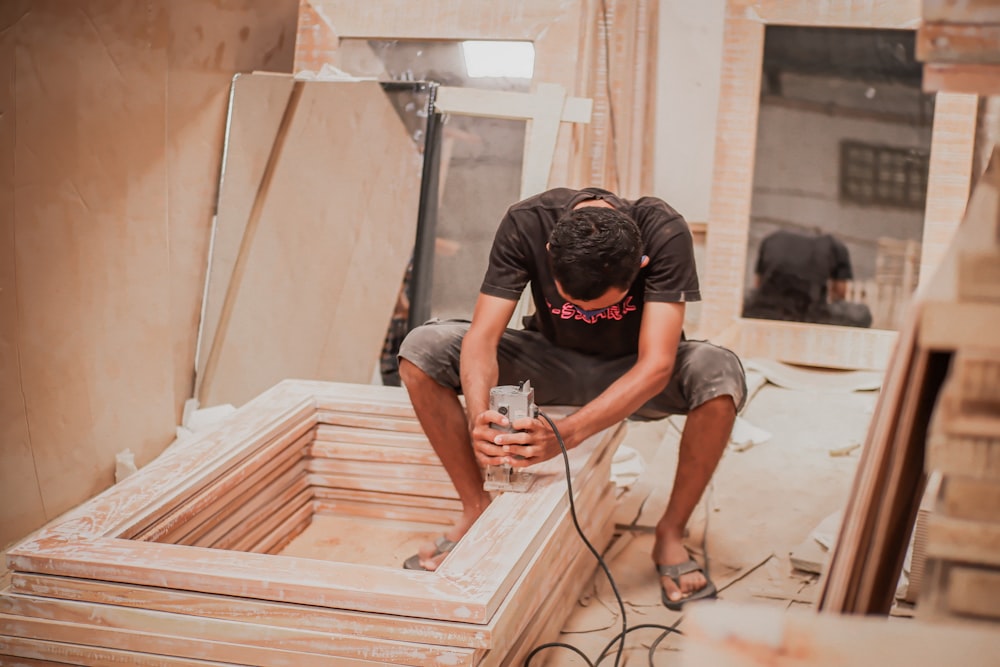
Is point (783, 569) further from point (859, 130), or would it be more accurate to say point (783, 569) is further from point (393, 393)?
point (859, 130)

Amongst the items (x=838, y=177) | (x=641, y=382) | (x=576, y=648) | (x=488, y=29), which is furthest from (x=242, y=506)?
(x=838, y=177)

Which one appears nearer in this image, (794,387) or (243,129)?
(243,129)

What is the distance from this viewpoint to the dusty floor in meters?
2.38

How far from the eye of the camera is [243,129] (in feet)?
12.3

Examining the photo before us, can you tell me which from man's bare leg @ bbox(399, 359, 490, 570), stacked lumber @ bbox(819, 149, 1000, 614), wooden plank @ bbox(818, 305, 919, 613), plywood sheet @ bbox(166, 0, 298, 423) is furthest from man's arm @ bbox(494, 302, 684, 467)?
plywood sheet @ bbox(166, 0, 298, 423)

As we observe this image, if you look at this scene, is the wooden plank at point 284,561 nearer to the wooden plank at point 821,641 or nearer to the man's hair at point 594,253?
the man's hair at point 594,253

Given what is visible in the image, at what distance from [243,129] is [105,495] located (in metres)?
2.01

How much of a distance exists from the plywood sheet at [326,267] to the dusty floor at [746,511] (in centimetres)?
115

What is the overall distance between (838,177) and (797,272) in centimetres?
45

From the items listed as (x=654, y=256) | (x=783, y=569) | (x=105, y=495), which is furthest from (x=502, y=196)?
(x=105, y=495)

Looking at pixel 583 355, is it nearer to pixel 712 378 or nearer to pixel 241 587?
pixel 712 378

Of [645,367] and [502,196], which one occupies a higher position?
[502,196]

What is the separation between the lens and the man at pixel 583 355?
2164mm

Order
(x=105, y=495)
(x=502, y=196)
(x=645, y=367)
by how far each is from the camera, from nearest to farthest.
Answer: (x=105, y=495) → (x=645, y=367) → (x=502, y=196)
